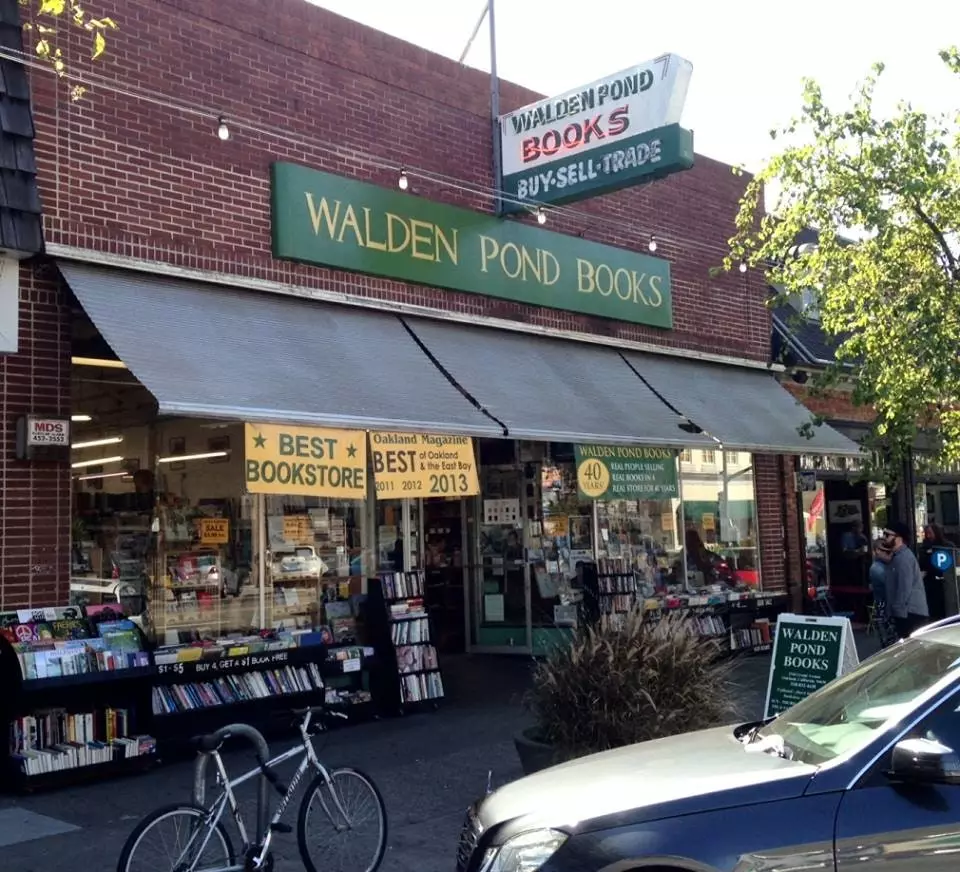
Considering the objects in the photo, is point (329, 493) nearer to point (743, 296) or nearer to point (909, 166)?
point (909, 166)

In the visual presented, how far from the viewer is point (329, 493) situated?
8766 mm

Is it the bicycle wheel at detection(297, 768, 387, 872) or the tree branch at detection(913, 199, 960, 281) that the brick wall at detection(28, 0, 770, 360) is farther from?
the bicycle wheel at detection(297, 768, 387, 872)

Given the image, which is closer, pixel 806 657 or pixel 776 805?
pixel 776 805

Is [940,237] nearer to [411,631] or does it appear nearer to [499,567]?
[499,567]

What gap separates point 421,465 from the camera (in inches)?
384

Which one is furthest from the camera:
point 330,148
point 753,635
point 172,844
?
point 753,635

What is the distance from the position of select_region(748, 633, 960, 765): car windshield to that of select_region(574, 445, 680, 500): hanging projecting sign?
683 centimetres

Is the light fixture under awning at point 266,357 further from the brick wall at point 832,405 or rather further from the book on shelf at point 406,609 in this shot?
the brick wall at point 832,405

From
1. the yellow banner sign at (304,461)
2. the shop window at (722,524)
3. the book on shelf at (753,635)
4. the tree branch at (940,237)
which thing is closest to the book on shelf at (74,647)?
the yellow banner sign at (304,461)

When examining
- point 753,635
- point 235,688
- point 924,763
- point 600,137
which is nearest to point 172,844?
point 924,763

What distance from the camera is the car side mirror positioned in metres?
3.62

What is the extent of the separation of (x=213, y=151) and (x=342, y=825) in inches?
242

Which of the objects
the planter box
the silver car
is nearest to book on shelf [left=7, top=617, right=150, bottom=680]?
the planter box

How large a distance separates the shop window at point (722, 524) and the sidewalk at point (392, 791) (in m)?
3.17
